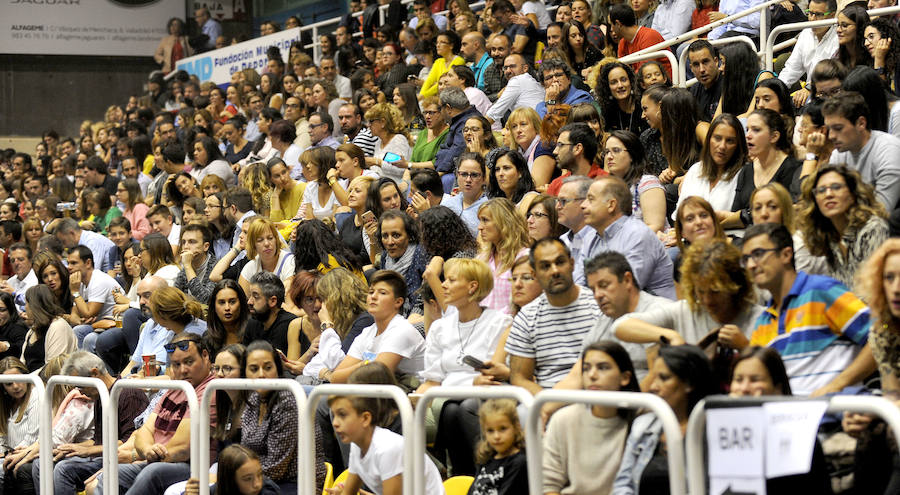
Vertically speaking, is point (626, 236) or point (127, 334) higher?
point (626, 236)

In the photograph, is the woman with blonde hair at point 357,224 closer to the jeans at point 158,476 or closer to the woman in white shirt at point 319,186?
the woman in white shirt at point 319,186

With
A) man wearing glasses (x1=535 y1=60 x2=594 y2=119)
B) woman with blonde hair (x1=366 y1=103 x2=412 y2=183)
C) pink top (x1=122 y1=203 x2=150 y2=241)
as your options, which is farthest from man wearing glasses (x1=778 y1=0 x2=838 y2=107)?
pink top (x1=122 y1=203 x2=150 y2=241)

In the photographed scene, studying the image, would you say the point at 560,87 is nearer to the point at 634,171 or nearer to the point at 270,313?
the point at 634,171

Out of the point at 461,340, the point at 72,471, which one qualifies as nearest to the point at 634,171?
the point at 461,340

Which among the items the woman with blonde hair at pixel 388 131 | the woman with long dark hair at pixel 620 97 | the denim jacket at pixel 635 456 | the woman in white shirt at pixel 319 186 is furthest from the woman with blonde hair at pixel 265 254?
the denim jacket at pixel 635 456

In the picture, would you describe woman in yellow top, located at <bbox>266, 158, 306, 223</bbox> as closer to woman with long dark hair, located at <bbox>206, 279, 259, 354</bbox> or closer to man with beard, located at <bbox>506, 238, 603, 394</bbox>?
woman with long dark hair, located at <bbox>206, 279, 259, 354</bbox>

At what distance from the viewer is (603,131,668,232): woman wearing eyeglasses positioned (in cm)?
685

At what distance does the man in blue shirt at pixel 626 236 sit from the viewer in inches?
228

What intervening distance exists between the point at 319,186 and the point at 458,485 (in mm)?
5584

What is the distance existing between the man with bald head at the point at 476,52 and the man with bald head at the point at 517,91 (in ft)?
4.02

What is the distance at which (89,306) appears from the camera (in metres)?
9.98

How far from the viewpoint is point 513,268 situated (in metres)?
5.95

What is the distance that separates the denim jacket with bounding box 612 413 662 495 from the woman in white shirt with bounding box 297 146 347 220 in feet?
20.7

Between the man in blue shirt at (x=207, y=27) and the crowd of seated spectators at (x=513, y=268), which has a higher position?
the man in blue shirt at (x=207, y=27)
